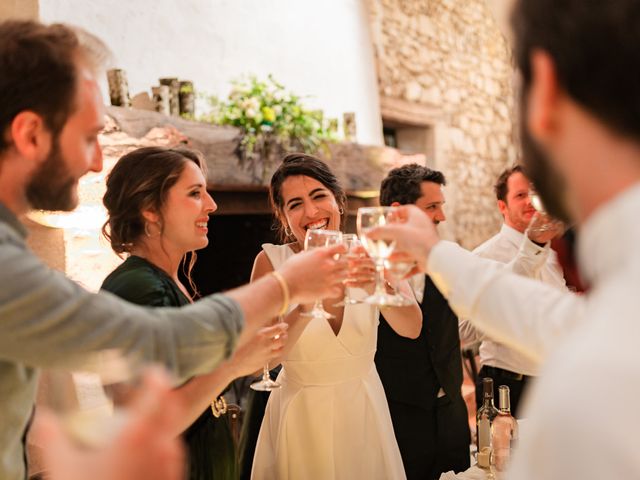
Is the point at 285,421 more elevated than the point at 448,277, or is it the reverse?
the point at 448,277

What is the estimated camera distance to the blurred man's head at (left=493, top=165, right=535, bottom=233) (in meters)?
3.09

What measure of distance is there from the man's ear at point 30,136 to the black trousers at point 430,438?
183 cm

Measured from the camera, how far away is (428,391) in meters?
2.41

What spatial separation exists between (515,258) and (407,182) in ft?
2.54

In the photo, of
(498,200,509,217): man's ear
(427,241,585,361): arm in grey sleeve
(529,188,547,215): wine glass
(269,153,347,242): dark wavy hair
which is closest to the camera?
(529,188,547,215): wine glass

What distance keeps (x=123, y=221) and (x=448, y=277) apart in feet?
3.53

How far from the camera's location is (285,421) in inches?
81.4

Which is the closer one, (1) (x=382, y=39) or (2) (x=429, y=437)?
(2) (x=429, y=437)

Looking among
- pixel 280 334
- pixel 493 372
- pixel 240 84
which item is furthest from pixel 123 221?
pixel 240 84

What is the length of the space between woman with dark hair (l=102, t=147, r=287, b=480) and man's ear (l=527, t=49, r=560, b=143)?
1058 millimetres

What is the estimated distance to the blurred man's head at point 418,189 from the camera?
9.77ft

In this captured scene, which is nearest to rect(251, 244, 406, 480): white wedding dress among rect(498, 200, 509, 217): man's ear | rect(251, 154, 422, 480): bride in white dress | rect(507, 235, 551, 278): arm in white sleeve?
rect(251, 154, 422, 480): bride in white dress

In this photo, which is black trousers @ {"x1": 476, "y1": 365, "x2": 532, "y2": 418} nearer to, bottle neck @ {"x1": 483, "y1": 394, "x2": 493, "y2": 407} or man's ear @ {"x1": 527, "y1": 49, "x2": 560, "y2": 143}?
bottle neck @ {"x1": 483, "y1": 394, "x2": 493, "y2": 407}

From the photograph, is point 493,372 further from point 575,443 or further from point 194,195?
point 575,443
